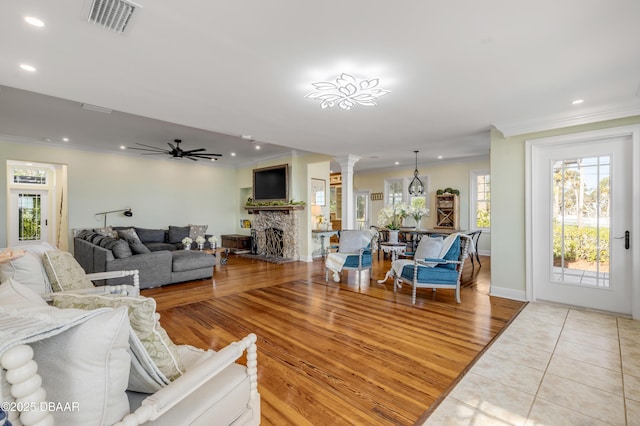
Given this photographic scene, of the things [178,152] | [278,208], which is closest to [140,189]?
[178,152]

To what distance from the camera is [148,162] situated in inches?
323

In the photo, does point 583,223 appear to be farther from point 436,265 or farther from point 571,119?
point 436,265

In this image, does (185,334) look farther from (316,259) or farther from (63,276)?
(316,259)

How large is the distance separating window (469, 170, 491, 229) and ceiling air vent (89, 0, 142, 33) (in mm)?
8215

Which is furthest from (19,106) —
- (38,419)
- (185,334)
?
(38,419)

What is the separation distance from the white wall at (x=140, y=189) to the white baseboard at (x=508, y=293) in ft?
25.6

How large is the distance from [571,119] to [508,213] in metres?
1.41

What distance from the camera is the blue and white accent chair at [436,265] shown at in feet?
13.6

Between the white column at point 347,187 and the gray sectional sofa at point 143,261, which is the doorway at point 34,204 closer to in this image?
the gray sectional sofa at point 143,261

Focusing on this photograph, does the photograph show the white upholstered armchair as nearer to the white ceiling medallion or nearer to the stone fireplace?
the white ceiling medallion

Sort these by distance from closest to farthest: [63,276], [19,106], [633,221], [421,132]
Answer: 1. [63,276]
2. [633,221]
3. [19,106]
4. [421,132]

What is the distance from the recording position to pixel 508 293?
14.5 ft

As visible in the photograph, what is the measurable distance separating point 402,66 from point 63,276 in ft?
11.0

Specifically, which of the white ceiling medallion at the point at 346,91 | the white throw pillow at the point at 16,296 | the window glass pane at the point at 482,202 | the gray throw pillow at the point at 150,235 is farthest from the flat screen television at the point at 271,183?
the white throw pillow at the point at 16,296
